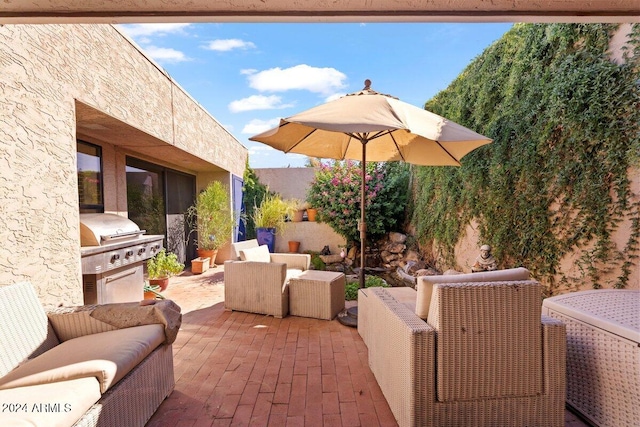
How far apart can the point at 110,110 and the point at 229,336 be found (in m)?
2.39

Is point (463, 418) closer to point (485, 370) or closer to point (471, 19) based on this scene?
point (485, 370)

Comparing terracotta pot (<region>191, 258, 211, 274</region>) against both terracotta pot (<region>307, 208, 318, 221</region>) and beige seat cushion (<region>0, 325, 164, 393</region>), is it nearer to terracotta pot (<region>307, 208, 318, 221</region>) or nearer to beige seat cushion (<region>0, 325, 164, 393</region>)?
terracotta pot (<region>307, 208, 318, 221</region>)

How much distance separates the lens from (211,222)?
19.0 ft

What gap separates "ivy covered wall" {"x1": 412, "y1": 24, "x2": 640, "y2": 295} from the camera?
2186 mm

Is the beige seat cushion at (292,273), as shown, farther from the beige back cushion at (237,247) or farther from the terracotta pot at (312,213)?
the terracotta pot at (312,213)

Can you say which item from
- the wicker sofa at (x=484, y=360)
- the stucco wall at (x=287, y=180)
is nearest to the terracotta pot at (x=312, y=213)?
the stucco wall at (x=287, y=180)

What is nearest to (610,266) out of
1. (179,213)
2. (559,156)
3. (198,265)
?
(559,156)

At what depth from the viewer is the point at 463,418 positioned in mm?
1485

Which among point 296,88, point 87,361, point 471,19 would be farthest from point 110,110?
point 296,88

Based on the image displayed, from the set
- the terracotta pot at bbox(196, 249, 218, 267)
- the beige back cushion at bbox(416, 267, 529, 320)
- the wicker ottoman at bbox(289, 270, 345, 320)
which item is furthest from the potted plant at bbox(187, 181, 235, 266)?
the beige back cushion at bbox(416, 267, 529, 320)

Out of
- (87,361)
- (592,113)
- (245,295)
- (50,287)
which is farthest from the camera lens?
(245,295)

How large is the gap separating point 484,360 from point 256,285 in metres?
2.44

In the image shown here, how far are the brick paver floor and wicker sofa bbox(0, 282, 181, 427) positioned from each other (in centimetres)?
28

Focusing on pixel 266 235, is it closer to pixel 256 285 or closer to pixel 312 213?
pixel 312 213
